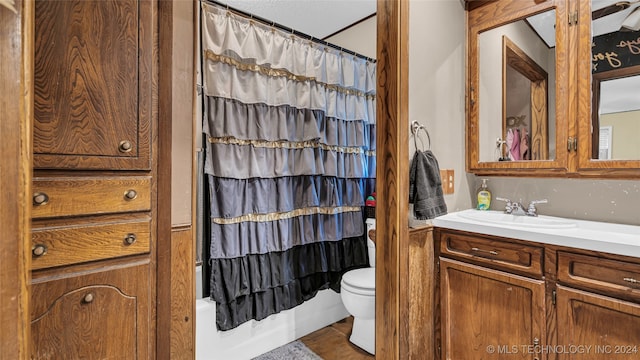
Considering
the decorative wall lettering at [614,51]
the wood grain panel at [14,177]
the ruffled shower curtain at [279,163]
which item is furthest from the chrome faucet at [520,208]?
the wood grain panel at [14,177]

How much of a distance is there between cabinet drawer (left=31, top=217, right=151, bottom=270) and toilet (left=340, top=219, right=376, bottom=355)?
4.36ft

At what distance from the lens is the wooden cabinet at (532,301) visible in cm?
116

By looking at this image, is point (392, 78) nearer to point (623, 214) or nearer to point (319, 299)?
point (623, 214)

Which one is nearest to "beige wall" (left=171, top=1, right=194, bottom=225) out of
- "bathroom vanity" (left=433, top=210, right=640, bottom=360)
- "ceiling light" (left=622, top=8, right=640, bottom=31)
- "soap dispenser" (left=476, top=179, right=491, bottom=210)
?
"bathroom vanity" (left=433, top=210, right=640, bottom=360)

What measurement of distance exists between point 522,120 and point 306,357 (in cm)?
195

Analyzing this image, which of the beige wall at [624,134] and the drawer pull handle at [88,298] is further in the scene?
the beige wall at [624,134]

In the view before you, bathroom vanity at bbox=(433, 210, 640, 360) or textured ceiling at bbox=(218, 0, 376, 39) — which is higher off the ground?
textured ceiling at bbox=(218, 0, 376, 39)

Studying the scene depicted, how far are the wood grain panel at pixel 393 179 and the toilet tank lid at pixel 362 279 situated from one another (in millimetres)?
439

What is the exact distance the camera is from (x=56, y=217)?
840 mm

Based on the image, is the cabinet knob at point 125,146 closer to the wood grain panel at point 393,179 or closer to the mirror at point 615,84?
the wood grain panel at point 393,179

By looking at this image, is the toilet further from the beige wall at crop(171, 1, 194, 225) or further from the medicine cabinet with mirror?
the beige wall at crop(171, 1, 194, 225)

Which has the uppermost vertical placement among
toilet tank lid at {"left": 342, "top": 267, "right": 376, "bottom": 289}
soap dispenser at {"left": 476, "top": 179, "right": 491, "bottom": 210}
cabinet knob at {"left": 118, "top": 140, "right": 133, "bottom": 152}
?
cabinet knob at {"left": 118, "top": 140, "right": 133, "bottom": 152}

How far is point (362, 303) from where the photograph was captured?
1918 mm

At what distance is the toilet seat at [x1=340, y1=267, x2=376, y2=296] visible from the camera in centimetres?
192
